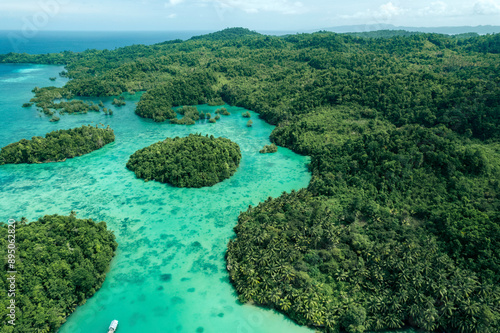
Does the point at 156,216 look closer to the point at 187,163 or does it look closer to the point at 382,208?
the point at 187,163

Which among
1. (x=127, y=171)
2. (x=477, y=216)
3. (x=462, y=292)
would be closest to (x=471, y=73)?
(x=477, y=216)

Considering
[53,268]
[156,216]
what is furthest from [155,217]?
[53,268]

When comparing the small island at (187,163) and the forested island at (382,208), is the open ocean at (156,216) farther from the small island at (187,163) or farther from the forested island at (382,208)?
the forested island at (382,208)

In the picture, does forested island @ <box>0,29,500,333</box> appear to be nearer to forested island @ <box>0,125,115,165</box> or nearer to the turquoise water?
the turquoise water

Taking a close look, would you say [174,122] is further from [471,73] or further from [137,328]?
[471,73]

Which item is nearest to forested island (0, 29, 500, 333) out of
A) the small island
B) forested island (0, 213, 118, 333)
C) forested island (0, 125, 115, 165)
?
the small island
